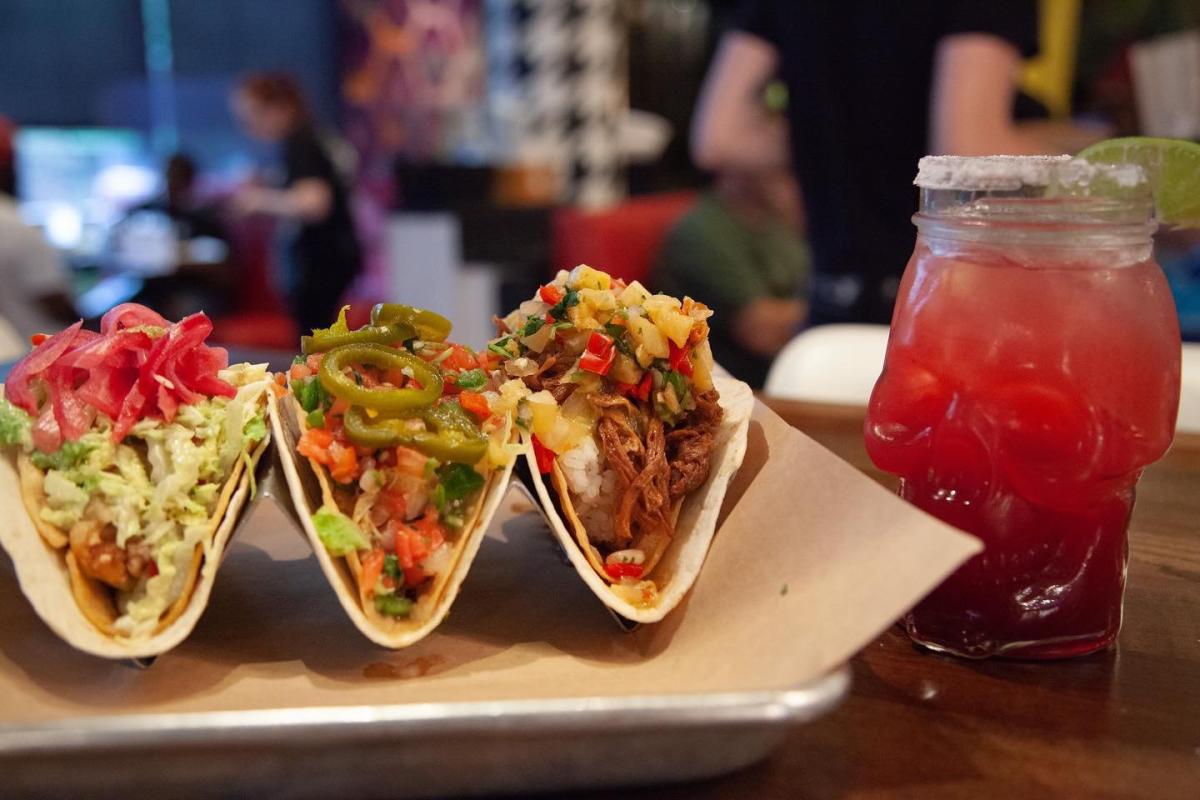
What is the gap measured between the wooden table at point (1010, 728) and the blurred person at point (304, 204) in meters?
7.22

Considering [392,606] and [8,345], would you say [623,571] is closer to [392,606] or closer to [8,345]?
[392,606]

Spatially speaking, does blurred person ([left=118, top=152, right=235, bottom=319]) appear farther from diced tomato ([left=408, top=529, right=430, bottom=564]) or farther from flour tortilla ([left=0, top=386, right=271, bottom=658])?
diced tomato ([left=408, top=529, right=430, bottom=564])

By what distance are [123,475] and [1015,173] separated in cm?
127

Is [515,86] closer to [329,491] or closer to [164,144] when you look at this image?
[164,144]

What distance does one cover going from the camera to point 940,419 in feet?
4.70

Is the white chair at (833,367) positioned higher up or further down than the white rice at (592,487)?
further down

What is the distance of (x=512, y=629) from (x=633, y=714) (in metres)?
0.52

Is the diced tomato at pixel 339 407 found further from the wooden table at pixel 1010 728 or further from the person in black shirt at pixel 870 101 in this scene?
the person in black shirt at pixel 870 101

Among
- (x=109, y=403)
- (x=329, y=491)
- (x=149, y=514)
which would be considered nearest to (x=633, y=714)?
(x=329, y=491)

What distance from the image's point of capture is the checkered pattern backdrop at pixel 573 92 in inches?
388

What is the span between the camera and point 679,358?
1.68m

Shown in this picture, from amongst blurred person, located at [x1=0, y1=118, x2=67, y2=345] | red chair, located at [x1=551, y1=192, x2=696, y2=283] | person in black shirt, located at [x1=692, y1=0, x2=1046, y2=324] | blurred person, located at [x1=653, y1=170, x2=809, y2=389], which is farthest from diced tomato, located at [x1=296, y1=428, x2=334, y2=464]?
red chair, located at [x1=551, y1=192, x2=696, y2=283]

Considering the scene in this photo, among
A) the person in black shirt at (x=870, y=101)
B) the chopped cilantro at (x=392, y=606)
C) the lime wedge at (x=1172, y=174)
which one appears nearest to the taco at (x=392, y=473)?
the chopped cilantro at (x=392, y=606)

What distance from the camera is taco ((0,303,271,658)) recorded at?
4.32 feet
